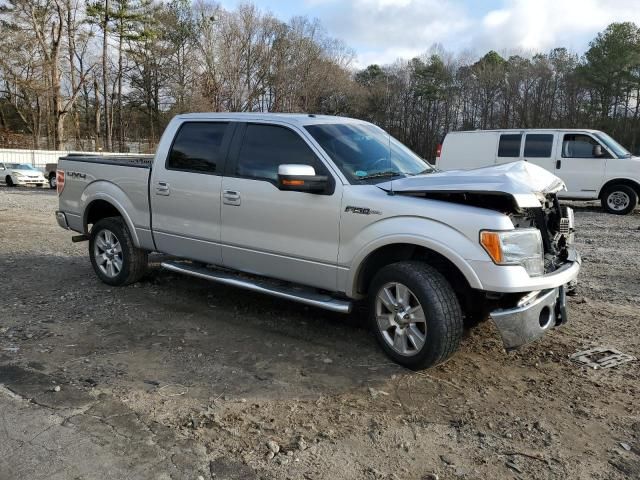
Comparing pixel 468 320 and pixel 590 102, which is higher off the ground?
pixel 590 102

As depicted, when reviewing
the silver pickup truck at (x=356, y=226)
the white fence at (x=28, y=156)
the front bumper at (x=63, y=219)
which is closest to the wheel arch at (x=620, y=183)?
the silver pickup truck at (x=356, y=226)

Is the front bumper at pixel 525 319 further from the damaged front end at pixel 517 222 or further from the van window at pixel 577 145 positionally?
the van window at pixel 577 145

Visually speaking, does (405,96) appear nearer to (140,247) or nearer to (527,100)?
(527,100)

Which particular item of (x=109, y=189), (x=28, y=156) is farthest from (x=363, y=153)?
(x=28, y=156)

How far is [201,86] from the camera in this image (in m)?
48.5

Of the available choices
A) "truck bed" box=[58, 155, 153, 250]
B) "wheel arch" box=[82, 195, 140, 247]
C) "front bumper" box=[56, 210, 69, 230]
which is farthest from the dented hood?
"front bumper" box=[56, 210, 69, 230]

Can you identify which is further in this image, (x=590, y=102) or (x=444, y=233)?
(x=590, y=102)

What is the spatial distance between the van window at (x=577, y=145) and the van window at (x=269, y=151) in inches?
432

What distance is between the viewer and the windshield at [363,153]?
186 inches

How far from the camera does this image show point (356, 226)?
440 centimetres

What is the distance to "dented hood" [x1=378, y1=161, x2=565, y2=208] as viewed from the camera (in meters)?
3.89

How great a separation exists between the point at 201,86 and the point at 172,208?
150ft

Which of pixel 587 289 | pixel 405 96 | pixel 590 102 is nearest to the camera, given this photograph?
pixel 587 289

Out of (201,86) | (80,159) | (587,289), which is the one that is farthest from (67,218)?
(201,86)
